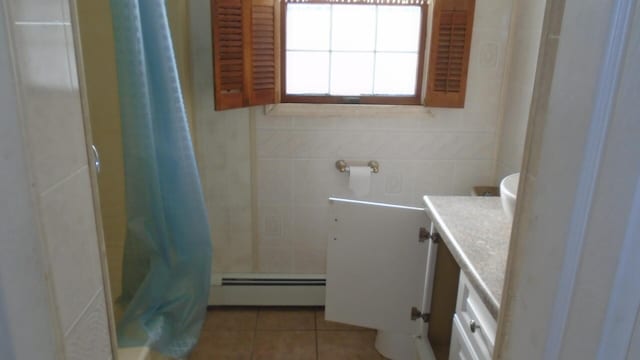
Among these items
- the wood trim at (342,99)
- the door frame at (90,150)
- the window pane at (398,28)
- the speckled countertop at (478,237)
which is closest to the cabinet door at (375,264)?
the speckled countertop at (478,237)

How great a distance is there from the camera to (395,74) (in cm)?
249

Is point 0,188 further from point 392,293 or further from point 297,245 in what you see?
point 297,245

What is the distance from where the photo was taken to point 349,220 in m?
2.02

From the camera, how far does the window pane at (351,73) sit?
8.07 feet

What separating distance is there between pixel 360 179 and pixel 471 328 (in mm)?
1168

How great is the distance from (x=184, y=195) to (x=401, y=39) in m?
1.32

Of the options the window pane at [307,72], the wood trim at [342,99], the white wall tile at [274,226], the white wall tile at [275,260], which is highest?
the window pane at [307,72]

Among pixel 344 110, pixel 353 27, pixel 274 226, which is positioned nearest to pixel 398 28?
pixel 353 27

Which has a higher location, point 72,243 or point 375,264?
point 72,243

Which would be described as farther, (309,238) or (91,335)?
(309,238)

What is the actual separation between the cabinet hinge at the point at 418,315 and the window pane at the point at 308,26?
1.33 metres

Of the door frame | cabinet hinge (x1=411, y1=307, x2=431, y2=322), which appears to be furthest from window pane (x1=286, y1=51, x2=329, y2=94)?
the door frame

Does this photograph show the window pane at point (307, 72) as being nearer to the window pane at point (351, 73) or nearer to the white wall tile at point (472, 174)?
the window pane at point (351, 73)

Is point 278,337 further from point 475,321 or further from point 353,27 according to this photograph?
point 353,27
